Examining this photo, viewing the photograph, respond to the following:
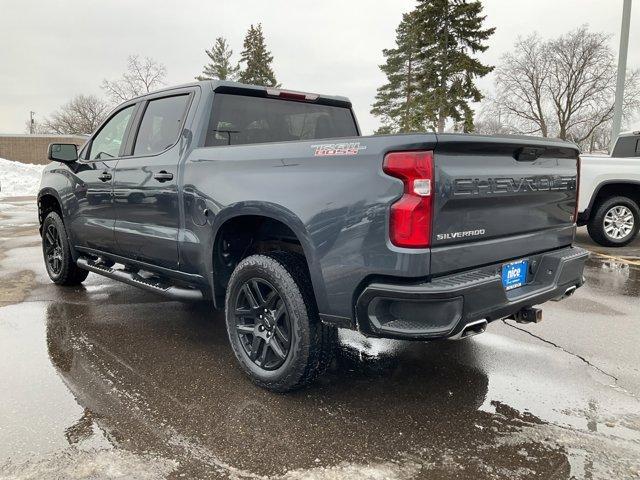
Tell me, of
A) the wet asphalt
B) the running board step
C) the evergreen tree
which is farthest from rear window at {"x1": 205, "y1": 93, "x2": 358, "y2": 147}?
the evergreen tree

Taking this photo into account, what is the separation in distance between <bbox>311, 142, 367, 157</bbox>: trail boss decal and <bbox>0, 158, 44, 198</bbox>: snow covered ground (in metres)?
20.9

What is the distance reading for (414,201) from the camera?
2449 millimetres

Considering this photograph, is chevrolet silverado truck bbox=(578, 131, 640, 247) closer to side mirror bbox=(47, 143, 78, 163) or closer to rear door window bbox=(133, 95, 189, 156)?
rear door window bbox=(133, 95, 189, 156)

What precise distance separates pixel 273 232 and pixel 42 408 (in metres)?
1.73

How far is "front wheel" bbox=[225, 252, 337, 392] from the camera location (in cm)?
293

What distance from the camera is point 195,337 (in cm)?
426

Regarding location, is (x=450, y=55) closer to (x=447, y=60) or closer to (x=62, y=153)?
(x=447, y=60)

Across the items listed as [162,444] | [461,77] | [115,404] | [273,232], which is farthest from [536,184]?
[461,77]

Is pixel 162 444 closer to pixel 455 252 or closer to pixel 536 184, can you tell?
pixel 455 252

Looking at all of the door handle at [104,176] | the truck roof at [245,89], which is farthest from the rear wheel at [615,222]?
the door handle at [104,176]

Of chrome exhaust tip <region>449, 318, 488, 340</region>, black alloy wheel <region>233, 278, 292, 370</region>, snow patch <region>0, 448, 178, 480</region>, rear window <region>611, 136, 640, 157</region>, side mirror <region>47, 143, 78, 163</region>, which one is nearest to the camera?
snow patch <region>0, 448, 178, 480</region>

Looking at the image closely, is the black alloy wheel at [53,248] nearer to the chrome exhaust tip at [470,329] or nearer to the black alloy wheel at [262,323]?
the black alloy wheel at [262,323]

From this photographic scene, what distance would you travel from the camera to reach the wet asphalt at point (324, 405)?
247 centimetres

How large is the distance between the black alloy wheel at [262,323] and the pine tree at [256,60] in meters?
48.2
